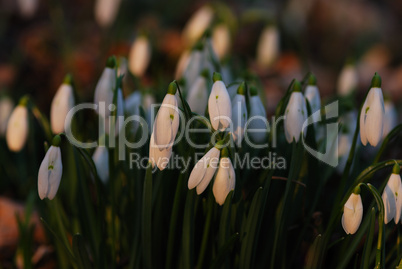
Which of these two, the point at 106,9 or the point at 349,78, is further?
the point at 106,9

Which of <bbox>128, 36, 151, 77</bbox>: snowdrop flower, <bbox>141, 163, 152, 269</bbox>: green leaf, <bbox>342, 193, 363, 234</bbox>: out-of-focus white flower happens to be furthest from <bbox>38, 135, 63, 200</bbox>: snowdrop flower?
<bbox>128, 36, 151, 77</bbox>: snowdrop flower

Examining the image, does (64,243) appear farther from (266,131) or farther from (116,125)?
(266,131)

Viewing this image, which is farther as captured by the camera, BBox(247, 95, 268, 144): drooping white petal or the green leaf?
BBox(247, 95, 268, 144): drooping white petal

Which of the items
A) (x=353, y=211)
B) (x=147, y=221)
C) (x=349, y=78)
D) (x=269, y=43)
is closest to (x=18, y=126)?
(x=147, y=221)

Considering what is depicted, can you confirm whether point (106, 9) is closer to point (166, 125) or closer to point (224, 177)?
point (166, 125)

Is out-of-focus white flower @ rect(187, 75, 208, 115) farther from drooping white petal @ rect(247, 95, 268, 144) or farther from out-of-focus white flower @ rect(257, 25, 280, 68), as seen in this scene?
out-of-focus white flower @ rect(257, 25, 280, 68)

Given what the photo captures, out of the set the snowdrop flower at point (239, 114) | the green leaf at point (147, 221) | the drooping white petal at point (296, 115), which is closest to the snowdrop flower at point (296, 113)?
the drooping white petal at point (296, 115)
